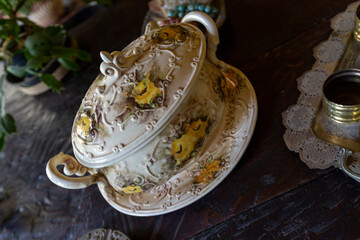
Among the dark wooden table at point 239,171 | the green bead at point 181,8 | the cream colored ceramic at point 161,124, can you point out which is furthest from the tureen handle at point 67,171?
the green bead at point 181,8

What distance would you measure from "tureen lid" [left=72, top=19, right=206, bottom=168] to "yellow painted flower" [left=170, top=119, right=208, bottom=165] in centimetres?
6

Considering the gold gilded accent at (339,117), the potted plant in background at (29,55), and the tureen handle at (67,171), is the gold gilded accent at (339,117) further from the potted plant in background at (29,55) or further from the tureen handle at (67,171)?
the potted plant in background at (29,55)

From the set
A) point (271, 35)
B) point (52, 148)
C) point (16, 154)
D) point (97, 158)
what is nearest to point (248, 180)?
point (97, 158)

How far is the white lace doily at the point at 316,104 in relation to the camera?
0.65 metres

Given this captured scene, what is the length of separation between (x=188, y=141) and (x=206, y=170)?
0.11 m

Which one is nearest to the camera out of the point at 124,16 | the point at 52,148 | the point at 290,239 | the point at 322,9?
the point at 290,239

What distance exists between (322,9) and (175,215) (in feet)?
2.19

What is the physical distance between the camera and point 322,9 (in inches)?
34.5

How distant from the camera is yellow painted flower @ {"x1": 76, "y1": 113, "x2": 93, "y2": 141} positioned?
0.64 meters

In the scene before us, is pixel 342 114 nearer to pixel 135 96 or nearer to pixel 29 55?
pixel 135 96

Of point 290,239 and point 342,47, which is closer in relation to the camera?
point 290,239

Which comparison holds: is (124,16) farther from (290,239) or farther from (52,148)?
(290,239)

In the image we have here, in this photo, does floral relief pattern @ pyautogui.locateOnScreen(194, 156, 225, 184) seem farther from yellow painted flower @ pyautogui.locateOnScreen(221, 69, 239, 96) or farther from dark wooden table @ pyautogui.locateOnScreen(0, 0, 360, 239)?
yellow painted flower @ pyautogui.locateOnScreen(221, 69, 239, 96)

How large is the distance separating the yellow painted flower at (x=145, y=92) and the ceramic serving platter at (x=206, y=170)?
189mm
